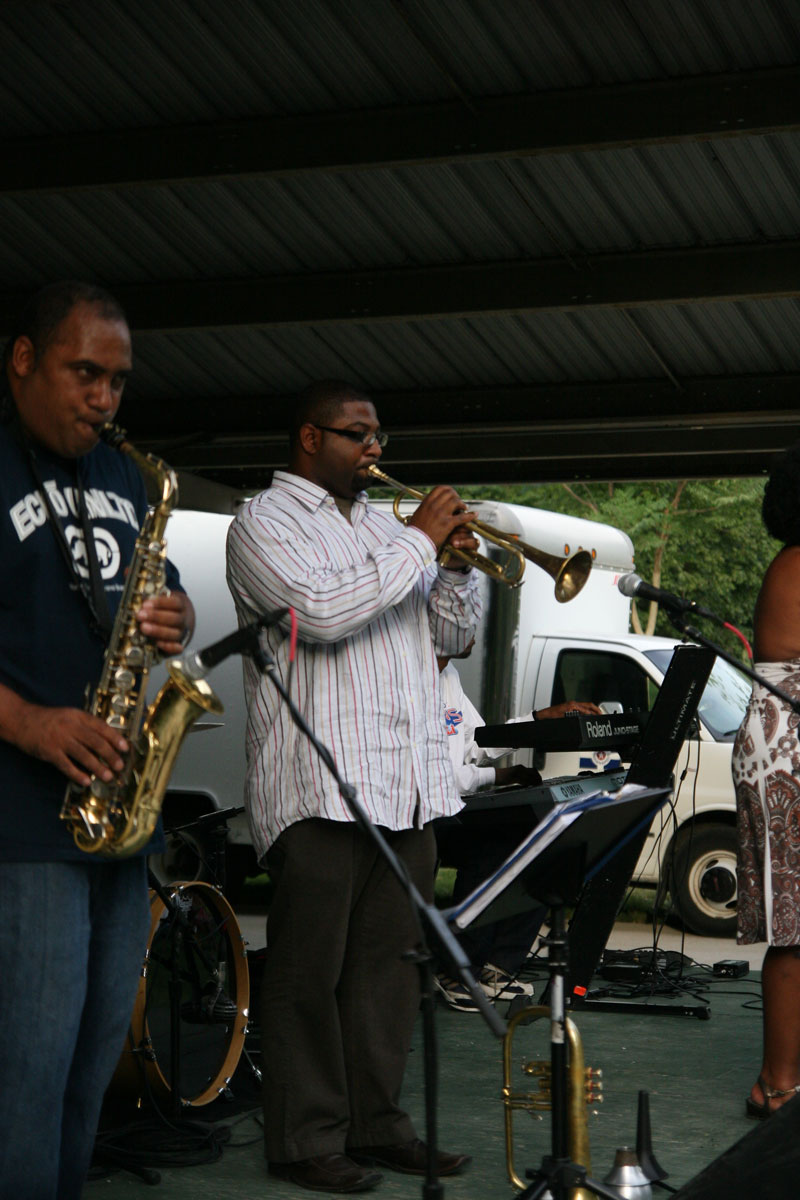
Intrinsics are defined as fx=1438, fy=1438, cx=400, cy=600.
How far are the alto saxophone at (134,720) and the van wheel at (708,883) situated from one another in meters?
6.82

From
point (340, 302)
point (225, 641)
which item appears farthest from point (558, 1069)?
point (340, 302)

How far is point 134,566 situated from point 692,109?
415 centimetres

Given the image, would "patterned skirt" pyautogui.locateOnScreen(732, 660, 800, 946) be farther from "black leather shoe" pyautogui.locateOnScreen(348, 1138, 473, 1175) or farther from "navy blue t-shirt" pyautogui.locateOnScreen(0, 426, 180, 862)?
"navy blue t-shirt" pyautogui.locateOnScreen(0, 426, 180, 862)

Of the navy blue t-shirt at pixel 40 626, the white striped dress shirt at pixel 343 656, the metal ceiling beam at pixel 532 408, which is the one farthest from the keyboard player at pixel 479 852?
the navy blue t-shirt at pixel 40 626

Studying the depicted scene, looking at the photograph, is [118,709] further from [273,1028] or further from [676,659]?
[676,659]

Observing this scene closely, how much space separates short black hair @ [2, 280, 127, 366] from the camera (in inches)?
104

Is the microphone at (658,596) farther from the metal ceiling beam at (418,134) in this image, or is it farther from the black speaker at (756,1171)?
the metal ceiling beam at (418,134)

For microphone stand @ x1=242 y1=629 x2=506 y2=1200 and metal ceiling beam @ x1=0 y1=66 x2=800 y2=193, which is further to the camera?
metal ceiling beam @ x1=0 y1=66 x2=800 y2=193

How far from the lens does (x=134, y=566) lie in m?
2.76

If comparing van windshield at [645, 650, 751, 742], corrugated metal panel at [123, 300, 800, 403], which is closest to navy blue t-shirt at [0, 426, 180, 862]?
corrugated metal panel at [123, 300, 800, 403]

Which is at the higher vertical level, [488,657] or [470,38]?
[470,38]

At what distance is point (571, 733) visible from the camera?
573 cm

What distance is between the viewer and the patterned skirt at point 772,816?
445cm

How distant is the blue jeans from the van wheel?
6817 mm
